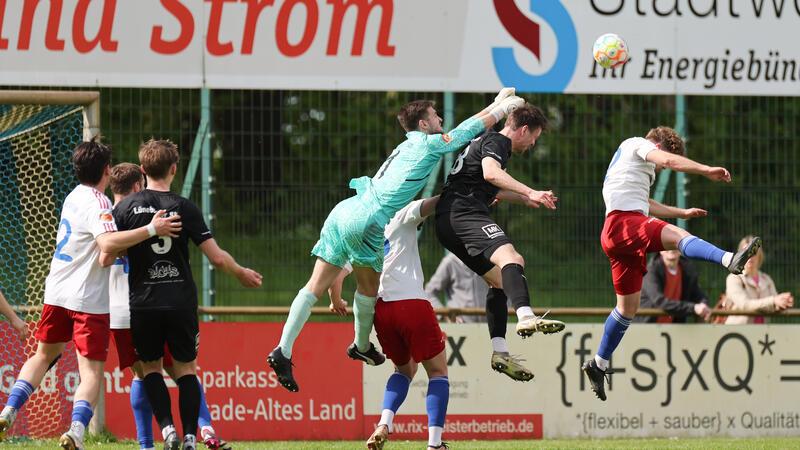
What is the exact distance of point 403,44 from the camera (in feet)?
42.9

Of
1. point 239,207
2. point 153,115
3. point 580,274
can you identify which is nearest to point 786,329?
point 580,274

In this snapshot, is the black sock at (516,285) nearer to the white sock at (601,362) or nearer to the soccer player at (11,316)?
the white sock at (601,362)

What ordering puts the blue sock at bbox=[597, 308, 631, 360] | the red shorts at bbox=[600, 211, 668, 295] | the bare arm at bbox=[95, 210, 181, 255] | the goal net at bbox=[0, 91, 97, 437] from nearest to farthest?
1. the bare arm at bbox=[95, 210, 181, 255]
2. the red shorts at bbox=[600, 211, 668, 295]
3. the blue sock at bbox=[597, 308, 631, 360]
4. the goal net at bbox=[0, 91, 97, 437]

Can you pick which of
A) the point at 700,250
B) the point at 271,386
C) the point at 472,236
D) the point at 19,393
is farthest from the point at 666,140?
the point at 19,393

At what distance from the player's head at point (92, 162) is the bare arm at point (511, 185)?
257 cm

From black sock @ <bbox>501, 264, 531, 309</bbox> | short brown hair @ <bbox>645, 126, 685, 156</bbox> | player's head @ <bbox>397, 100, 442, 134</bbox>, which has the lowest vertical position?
black sock @ <bbox>501, 264, 531, 309</bbox>

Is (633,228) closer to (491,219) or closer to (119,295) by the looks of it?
(491,219)

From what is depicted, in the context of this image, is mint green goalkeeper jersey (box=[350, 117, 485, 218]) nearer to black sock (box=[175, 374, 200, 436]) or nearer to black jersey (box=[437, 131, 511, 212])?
black jersey (box=[437, 131, 511, 212])

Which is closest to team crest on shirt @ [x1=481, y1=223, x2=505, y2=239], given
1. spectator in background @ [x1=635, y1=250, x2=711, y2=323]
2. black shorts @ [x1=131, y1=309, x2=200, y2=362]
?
black shorts @ [x1=131, y1=309, x2=200, y2=362]

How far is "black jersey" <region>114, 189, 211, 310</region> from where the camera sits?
7.90 metres

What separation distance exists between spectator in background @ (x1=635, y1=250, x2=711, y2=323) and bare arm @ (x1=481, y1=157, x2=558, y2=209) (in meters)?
4.45

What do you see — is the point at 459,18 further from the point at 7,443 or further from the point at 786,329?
the point at 7,443

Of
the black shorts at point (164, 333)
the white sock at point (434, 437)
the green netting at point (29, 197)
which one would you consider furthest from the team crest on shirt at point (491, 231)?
the green netting at point (29, 197)

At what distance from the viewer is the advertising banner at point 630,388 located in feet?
40.3
